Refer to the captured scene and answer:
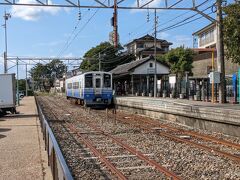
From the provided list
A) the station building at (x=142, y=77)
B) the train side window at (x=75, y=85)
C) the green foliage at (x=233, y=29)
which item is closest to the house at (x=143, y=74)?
the station building at (x=142, y=77)

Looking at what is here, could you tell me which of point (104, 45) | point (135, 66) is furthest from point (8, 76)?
point (104, 45)

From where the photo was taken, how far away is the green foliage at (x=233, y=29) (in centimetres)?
2127

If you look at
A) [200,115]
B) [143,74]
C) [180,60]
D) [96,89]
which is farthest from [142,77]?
[200,115]

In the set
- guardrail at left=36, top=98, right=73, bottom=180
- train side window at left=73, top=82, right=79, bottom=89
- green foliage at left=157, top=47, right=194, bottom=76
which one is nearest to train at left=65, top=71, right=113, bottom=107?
train side window at left=73, top=82, right=79, bottom=89

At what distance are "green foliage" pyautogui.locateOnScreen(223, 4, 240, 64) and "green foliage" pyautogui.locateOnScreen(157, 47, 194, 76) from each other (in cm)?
3287

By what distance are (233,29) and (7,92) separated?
14.4m

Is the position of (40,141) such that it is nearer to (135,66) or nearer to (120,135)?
(120,135)

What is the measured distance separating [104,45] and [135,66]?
3266 cm

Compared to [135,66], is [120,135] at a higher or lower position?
lower

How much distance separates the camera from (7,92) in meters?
27.1

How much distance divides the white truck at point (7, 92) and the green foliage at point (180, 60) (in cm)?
3130

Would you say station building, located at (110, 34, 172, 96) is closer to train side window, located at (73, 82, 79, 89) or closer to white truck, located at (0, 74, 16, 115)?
train side window, located at (73, 82, 79, 89)

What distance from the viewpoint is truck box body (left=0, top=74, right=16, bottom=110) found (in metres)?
27.1

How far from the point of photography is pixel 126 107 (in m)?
33.2
